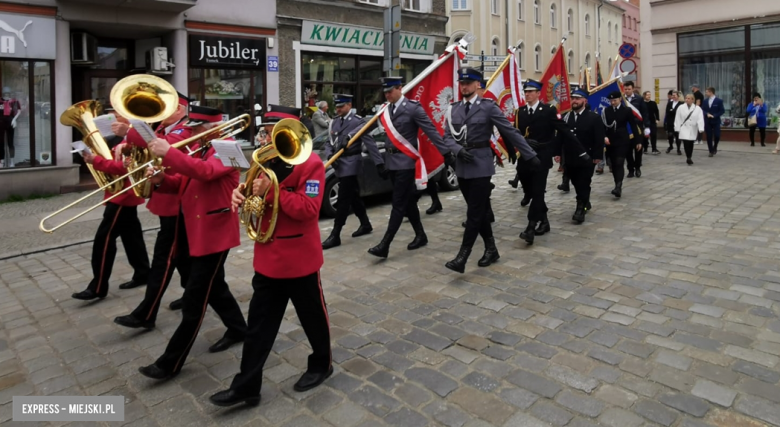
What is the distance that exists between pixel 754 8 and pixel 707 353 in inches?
873

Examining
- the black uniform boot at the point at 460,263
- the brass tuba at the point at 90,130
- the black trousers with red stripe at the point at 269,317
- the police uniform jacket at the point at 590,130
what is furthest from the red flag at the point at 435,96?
the black trousers with red stripe at the point at 269,317

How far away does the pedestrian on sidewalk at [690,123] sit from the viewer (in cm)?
1522

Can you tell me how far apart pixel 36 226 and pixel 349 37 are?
1102 centimetres

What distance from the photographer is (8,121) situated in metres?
12.4

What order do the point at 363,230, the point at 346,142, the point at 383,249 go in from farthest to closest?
the point at 363,230, the point at 346,142, the point at 383,249

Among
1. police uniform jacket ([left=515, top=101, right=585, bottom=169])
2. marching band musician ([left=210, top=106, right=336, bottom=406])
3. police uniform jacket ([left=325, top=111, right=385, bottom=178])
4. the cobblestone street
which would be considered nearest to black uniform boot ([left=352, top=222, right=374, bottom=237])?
the cobblestone street

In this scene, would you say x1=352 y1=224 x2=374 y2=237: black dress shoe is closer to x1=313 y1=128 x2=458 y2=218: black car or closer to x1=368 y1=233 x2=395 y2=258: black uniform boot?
x1=313 y1=128 x2=458 y2=218: black car

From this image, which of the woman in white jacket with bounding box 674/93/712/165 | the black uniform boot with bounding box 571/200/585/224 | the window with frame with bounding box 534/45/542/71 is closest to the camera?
the black uniform boot with bounding box 571/200/585/224

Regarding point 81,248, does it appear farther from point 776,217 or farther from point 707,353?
point 776,217

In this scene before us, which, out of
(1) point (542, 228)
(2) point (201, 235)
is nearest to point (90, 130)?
(2) point (201, 235)

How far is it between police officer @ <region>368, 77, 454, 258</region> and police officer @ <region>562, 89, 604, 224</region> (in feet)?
8.79

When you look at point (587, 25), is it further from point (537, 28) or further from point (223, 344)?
point (223, 344)

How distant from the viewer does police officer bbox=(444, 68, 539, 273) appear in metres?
6.28

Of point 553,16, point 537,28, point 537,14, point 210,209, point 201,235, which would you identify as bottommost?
point 201,235
